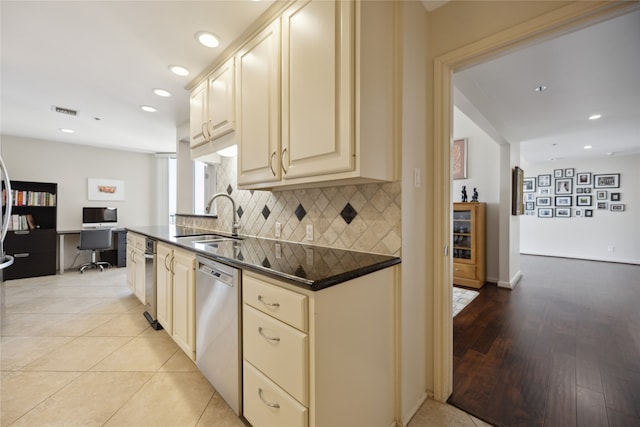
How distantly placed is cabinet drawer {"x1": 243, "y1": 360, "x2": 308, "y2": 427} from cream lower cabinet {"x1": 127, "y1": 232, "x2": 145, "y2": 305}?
2.01 m

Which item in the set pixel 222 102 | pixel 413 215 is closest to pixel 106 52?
pixel 222 102

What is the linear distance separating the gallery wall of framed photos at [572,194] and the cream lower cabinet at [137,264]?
28.4 feet

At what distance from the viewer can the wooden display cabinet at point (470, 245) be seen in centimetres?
400

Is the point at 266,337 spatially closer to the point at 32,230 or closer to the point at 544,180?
the point at 32,230

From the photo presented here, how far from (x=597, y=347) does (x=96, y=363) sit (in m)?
4.02

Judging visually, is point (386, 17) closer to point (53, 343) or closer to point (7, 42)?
point (7, 42)

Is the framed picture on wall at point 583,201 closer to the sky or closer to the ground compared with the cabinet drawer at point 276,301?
closer to the sky

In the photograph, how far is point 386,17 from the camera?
1.36 meters

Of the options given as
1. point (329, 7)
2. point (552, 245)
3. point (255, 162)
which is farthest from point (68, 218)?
point (552, 245)

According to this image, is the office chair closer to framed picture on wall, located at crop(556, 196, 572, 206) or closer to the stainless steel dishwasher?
the stainless steel dishwasher

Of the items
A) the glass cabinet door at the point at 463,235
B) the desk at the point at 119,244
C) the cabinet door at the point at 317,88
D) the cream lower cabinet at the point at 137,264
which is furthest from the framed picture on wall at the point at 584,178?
the desk at the point at 119,244

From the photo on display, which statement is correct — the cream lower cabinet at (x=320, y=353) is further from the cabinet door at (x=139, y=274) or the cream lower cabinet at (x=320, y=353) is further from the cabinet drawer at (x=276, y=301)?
the cabinet door at (x=139, y=274)

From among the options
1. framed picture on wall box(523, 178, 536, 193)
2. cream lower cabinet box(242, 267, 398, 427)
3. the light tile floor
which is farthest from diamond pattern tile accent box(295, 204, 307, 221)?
framed picture on wall box(523, 178, 536, 193)

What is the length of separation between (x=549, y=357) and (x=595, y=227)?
6296 mm
